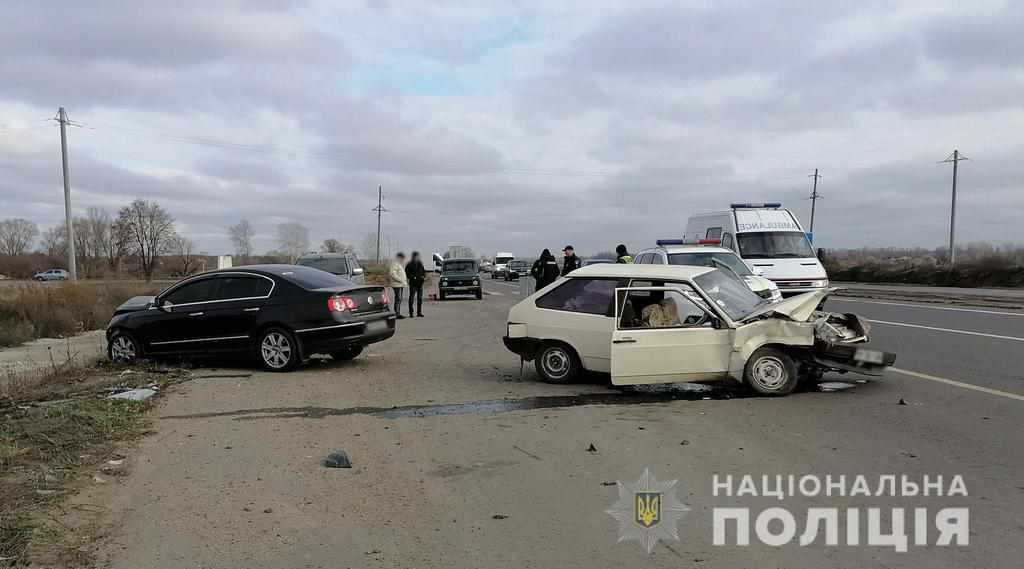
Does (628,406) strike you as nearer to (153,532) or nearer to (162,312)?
(153,532)

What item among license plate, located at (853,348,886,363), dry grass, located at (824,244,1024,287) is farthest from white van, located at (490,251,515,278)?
license plate, located at (853,348,886,363)

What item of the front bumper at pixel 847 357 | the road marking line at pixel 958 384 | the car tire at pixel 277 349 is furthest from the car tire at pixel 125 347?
the road marking line at pixel 958 384

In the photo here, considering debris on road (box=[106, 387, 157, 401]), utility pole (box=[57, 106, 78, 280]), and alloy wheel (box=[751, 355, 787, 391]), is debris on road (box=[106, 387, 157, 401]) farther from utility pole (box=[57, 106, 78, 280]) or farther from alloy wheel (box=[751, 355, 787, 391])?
utility pole (box=[57, 106, 78, 280])

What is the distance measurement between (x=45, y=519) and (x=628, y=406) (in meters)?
5.57

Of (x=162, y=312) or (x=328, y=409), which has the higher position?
(x=162, y=312)

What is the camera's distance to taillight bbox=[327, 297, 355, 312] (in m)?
11.3

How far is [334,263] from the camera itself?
22922 millimetres

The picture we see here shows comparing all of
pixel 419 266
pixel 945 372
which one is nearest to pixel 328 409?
pixel 945 372

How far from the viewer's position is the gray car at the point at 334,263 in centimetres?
2259

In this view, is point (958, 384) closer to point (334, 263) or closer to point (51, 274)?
point (334, 263)

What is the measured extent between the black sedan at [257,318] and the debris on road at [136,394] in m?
1.89

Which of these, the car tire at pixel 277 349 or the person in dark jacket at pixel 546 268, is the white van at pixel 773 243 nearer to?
the person in dark jacket at pixel 546 268

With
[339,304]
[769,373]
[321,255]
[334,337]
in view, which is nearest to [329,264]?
[321,255]

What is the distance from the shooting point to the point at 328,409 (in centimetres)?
867
